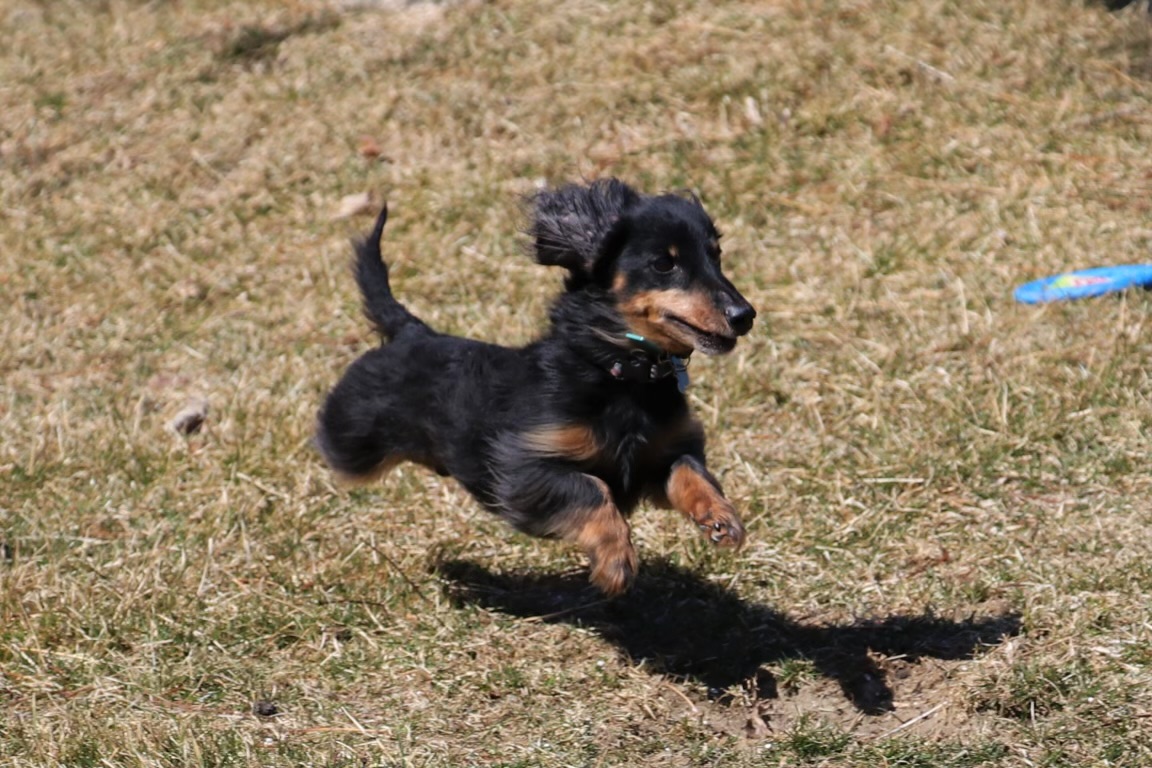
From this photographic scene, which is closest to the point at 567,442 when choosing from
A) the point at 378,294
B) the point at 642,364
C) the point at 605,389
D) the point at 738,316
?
the point at 605,389

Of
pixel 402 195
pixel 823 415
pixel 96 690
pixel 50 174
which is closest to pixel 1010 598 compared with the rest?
pixel 823 415

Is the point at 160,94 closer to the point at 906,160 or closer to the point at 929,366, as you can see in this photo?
the point at 906,160

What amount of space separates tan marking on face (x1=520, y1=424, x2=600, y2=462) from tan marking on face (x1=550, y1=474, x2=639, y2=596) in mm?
78

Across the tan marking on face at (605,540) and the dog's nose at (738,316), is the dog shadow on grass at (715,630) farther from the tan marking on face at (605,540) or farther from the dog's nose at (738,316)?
the dog's nose at (738,316)

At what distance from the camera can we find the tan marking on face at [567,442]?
154 inches

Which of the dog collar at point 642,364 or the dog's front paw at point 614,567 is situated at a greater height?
the dog collar at point 642,364

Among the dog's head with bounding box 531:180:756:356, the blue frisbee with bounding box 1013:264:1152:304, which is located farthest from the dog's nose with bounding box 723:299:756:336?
the blue frisbee with bounding box 1013:264:1152:304

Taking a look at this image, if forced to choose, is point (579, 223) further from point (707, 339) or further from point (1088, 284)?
point (1088, 284)

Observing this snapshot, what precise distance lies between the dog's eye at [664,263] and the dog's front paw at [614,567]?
2.30 feet

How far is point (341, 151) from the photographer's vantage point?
7523mm

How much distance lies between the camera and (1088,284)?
5668 millimetres

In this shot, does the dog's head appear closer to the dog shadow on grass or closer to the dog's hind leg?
the dog's hind leg

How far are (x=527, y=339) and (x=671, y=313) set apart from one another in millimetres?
2033

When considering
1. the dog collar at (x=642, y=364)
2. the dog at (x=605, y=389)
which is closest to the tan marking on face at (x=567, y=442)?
the dog at (x=605, y=389)
